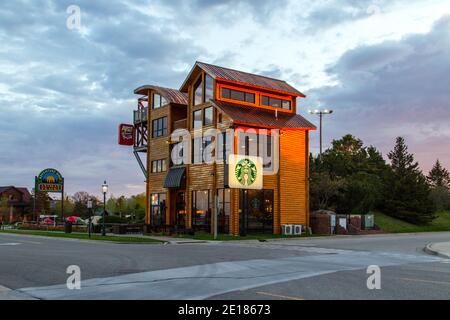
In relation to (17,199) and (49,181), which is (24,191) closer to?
(17,199)

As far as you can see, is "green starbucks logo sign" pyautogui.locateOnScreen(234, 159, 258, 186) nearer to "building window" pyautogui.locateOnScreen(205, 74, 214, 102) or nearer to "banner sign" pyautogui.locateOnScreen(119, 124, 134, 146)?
"building window" pyautogui.locateOnScreen(205, 74, 214, 102)

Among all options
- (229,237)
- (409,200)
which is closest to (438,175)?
(409,200)

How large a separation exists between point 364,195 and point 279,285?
4038cm

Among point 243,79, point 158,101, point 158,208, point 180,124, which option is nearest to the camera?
point 243,79

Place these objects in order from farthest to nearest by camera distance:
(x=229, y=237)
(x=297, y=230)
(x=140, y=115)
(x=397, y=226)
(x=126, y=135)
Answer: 1. (x=397, y=226)
2. (x=140, y=115)
3. (x=126, y=135)
4. (x=297, y=230)
5. (x=229, y=237)

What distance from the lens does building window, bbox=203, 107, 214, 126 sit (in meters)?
39.1

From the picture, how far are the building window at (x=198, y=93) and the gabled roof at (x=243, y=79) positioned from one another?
37.1 inches

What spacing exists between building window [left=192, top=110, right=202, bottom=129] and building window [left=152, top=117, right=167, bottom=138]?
4711 millimetres

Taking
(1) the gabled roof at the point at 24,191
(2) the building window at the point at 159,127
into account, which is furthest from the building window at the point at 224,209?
(1) the gabled roof at the point at 24,191

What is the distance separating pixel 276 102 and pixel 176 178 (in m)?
10.3

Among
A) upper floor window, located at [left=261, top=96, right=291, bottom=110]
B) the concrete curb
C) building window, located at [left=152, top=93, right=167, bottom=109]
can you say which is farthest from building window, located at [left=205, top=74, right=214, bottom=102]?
the concrete curb

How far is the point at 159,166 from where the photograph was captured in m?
45.3
